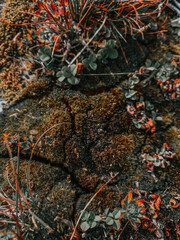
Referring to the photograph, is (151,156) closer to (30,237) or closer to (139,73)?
(139,73)

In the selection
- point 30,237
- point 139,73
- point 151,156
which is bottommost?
point 30,237

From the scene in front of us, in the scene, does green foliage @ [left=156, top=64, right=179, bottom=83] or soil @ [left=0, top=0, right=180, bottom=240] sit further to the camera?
green foliage @ [left=156, top=64, right=179, bottom=83]

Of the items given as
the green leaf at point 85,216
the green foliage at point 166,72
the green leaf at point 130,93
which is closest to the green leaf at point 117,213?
the green leaf at point 85,216

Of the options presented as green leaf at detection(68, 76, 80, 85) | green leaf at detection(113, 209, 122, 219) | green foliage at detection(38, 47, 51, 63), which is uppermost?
green foliage at detection(38, 47, 51, 63)

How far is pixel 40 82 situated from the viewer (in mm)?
2119

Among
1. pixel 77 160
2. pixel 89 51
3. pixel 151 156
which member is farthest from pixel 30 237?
pixel 89 51

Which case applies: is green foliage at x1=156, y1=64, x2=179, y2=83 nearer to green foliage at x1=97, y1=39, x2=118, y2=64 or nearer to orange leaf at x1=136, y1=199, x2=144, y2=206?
green foliage at x1=97, y1=39, x2=118, y2=64

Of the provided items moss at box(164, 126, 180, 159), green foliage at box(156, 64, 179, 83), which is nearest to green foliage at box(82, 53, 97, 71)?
green foliage at box(156, 64, 179, 83)

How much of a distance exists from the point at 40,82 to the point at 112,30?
98cm

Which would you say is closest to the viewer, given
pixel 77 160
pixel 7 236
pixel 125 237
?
pixel 7 236

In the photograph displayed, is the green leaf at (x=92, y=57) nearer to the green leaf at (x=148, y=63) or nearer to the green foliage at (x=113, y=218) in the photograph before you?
the green leaf at (x=148, y=63)

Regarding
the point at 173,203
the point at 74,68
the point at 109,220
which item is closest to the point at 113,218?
the point at 109,220

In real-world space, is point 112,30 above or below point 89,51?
above

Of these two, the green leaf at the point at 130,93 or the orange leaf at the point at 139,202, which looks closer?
the orange leaf at the point at 139,202
